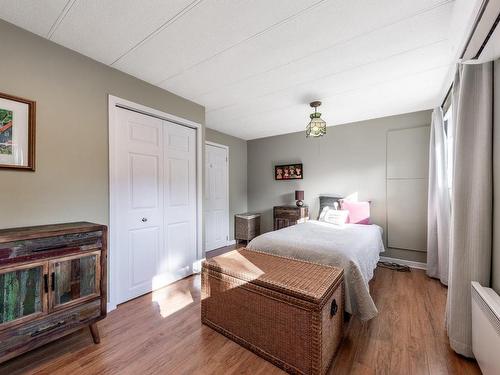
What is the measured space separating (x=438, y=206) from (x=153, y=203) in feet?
11.7

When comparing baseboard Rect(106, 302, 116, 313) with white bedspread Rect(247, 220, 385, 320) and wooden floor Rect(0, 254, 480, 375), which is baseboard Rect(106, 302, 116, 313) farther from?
white bedspread Rect(247, 220, 385, 320)

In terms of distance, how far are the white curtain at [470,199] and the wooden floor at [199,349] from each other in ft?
0.93

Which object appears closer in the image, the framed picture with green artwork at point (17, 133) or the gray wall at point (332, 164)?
the framed picture with green artwork at point (17, 133)

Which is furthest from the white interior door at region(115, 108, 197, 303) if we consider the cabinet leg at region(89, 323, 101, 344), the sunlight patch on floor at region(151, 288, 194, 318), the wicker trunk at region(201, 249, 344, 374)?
the wicker trunk at region(201, 249, 344, 374)

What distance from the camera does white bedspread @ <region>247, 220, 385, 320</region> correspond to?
6.04 feet

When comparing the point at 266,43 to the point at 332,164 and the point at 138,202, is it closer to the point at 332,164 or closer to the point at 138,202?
the point at 138,202

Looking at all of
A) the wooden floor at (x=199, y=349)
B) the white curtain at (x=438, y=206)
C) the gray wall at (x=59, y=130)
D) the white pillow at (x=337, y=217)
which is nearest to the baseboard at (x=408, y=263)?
the white curtain at (x=438, y=206)

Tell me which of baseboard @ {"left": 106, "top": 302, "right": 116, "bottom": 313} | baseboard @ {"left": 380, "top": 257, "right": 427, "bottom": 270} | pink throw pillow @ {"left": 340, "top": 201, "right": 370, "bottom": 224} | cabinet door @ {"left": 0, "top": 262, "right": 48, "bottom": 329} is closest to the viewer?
cabinet door @ {"left": 0, "top": 262, "right": 48, "bottom": 329}

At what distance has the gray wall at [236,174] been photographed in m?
4.94

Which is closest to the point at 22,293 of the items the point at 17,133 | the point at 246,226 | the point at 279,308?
the point at 17,133

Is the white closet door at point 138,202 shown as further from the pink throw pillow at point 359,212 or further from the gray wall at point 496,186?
the gray wall at point 496,186

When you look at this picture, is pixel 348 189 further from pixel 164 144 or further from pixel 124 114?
pixel 124 114

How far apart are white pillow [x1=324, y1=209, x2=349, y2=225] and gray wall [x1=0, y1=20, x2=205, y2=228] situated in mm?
2997

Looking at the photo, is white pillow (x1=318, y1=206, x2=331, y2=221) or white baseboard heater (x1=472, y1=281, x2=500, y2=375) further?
white pillow (x1=318, y1=206, x2=331, y2=221)
